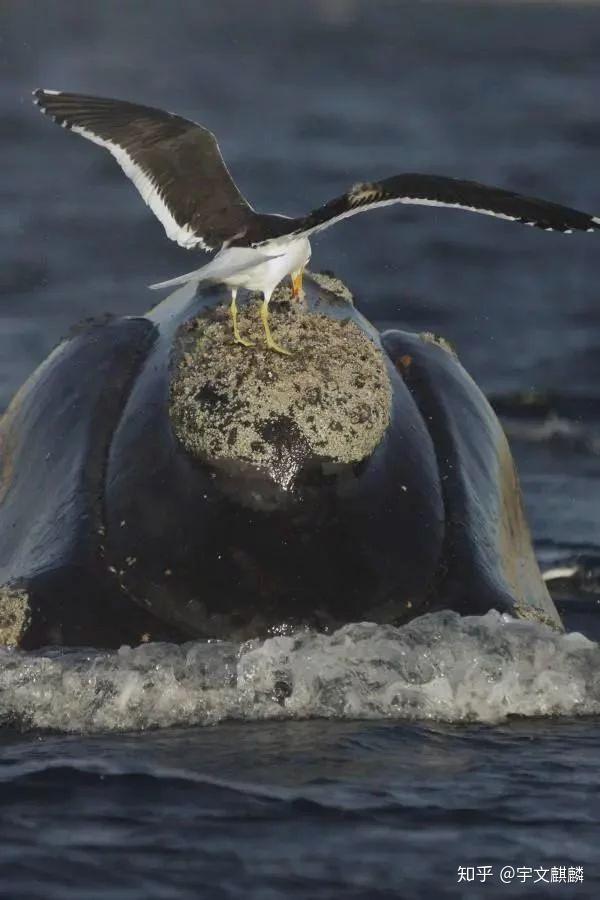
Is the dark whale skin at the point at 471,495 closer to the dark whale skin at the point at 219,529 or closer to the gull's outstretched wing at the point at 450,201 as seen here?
the dark whale skin at the point at 219,529

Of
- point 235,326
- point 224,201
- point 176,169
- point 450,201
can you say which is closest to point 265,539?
point 235,326

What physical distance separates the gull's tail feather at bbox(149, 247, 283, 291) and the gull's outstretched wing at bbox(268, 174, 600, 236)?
228 millimetres

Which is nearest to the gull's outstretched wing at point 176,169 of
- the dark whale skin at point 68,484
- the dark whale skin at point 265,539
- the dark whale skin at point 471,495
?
Result: the dark whale skin at point 68,484

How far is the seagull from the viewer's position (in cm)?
845

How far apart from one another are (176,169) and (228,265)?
1540 millimetres

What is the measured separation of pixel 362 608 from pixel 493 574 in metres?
0.76

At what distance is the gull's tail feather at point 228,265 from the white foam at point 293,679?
6.20 ft

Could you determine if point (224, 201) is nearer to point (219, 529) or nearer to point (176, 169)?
point (176, 169)

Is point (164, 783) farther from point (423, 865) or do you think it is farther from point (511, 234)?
point (511, 234)

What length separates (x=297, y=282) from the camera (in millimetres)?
8766

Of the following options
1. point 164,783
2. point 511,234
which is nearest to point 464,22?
point 511,234

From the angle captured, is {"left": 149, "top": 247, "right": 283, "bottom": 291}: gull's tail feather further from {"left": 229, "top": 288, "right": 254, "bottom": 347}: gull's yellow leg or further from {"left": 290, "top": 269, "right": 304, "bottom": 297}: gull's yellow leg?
{"left": 290, "top": 269, "right": 304, "bottom": 297}: gull's yellow leg

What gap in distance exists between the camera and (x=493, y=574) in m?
7.82

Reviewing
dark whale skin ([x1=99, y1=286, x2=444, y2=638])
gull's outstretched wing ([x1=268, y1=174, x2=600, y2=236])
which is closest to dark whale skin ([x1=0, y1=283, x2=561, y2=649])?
dark whale skin ([x1=99, y1=286, x2=444, y2=638])
